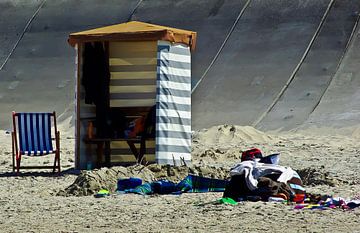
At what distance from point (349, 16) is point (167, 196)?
13.8 m

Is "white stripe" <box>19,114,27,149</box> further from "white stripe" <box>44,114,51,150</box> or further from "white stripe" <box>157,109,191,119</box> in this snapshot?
"white stripe" <box>157,109,191,119</box>

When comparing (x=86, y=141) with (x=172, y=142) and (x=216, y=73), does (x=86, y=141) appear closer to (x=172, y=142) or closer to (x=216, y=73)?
(x=172, y=142)

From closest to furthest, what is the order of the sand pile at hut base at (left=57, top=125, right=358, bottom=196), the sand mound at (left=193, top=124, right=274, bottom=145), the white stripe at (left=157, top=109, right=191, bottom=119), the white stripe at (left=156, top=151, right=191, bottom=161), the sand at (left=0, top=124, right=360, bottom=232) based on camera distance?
the sand at (left=0, top=124, right=360, bottom=232)
the sand pile at hut base at (left=57, top=125, right=358, bottom=196)
the white stripe at (left=156, top=151, right=191, bottom=161)
the white stripe at (left=157, top=109, right=191, bottom=119)
the sand mound at (left=193, top=124, right=274, bottom=145)

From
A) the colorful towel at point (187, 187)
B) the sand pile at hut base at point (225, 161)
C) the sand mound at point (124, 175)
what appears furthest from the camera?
the sand pile at hut base at point (225, 161)

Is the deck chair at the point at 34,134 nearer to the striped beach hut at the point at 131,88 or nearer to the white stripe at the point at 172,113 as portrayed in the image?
the striped beach hut at the point at 131,88

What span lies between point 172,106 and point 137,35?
40.2 inches

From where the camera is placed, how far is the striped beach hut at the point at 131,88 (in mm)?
13008

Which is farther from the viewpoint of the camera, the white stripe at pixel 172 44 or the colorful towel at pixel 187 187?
the white stripe at pixel 172 44

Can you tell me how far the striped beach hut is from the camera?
42.7 feet

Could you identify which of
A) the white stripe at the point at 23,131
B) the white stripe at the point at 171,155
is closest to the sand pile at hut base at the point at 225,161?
the white stripe at the point at 171,155

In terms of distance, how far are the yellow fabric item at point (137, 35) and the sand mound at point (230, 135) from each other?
3574mm

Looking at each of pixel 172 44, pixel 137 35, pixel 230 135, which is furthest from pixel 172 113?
pixel 230 135

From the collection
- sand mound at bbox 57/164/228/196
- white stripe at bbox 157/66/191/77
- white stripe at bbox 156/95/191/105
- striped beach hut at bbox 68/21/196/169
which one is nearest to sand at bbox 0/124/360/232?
sand mound at bbox 57/164/228/196

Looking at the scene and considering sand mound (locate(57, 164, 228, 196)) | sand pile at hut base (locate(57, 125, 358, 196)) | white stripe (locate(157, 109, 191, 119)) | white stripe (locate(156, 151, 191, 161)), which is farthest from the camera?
white stripe (locate(157, 109, 191, 119))
